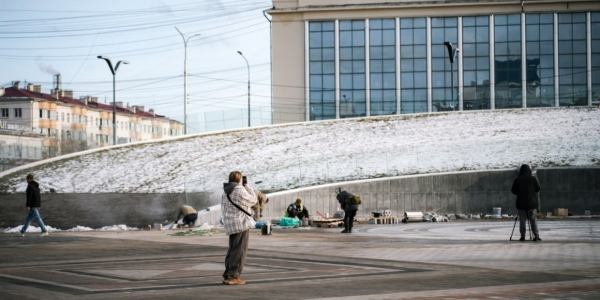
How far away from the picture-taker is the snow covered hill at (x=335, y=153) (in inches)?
1873

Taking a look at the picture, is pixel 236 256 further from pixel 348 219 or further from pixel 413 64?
pixel 413 64

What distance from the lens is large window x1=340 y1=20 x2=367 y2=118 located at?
79.2 m

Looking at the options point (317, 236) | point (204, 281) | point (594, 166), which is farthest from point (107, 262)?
point (594, 166)

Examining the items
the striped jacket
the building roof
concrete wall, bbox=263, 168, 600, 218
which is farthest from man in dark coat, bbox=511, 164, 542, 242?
Result: the building roof

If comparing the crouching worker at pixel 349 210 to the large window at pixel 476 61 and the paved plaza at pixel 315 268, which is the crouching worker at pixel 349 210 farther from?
the large window at pixel 476 61

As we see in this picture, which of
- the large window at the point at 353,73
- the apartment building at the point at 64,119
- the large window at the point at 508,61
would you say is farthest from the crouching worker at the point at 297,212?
the apartment building at the point at 64,119

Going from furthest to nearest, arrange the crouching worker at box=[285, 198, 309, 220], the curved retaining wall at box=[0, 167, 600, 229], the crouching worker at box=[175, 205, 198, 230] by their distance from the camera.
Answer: the curved retaining wall at box=[0, 167, 600, 229], the crouching worker at box=[285, 198, 309, 220], the crouching worker at box=[175, 205, 198, 230]

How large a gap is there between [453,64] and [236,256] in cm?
6617

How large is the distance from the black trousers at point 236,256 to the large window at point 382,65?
64.9m

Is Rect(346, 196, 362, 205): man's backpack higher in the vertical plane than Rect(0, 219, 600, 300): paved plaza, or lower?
higher

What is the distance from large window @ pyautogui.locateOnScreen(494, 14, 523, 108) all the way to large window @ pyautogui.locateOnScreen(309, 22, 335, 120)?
1441 cm

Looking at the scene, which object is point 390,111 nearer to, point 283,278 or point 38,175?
point 38,175

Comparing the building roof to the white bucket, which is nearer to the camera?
the white bucket

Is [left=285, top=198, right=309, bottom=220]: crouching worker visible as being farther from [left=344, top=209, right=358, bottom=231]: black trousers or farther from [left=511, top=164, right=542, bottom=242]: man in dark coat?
[left=511, top=164, right=542, bottom=242]: man in dark coat
